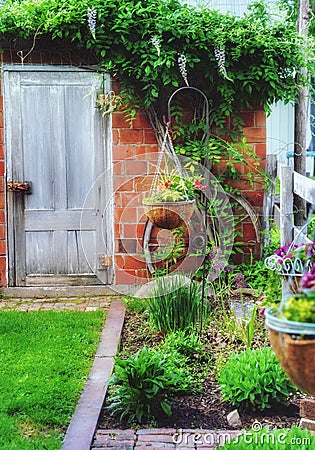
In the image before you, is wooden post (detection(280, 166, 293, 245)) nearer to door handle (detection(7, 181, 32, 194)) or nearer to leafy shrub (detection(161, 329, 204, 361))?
leafy shrub (detection(161, 329, 204, 361))

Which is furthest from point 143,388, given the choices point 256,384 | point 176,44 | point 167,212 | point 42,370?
point 176,44

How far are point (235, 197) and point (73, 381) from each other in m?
2.82

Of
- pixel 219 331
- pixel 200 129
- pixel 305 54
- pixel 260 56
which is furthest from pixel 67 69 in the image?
pixel 219 331

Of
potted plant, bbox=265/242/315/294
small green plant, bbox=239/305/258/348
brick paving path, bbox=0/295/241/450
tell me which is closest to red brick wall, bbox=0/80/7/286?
small green plant, bbox=239/305/258/348

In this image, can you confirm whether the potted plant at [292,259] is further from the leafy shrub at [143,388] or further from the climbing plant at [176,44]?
the climbing plant at [176,44]

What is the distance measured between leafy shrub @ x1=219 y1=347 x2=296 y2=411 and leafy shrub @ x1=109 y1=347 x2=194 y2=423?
314 millimetres

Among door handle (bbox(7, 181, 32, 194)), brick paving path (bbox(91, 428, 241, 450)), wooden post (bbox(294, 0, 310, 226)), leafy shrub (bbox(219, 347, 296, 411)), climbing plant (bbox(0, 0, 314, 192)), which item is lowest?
brick paving path (bbox(91, 428, 241, 450))

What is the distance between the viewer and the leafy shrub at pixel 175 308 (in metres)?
5.05

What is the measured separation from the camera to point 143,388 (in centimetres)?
371

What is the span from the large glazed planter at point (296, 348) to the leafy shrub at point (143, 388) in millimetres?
1692

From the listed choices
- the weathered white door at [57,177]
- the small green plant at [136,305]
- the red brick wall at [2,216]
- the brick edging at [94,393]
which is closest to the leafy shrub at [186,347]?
the brick edging at [94,393]
